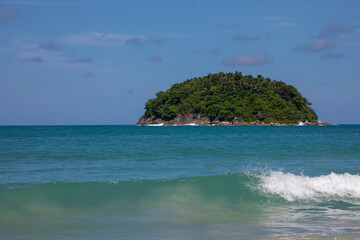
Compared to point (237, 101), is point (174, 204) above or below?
below

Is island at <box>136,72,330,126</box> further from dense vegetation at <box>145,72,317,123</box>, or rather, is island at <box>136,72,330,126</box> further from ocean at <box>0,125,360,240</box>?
ocean at <box>0,125,360,240</box>

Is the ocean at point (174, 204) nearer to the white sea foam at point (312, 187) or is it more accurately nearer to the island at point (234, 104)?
the white sea foam at point (312, 187)

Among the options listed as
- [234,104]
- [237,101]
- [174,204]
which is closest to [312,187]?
[174,204]

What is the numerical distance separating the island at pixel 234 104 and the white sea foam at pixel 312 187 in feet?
443

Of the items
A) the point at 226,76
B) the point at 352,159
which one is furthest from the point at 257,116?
the point at 352,159

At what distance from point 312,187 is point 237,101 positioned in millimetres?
144247

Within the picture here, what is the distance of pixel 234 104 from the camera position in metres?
155

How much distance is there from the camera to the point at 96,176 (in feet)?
51.9

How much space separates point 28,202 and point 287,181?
27.9ft

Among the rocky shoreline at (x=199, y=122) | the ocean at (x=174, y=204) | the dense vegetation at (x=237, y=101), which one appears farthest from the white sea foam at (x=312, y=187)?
the rocky shoreline at (x=199, y=122)

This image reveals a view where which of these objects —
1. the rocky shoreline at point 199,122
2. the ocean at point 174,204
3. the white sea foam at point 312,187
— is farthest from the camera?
the rocky shoreline at point 199,122

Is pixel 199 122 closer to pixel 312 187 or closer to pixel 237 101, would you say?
pixel 237 101

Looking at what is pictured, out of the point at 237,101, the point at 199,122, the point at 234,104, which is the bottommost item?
the point at 199,122

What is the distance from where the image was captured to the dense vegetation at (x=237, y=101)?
5906 inches
